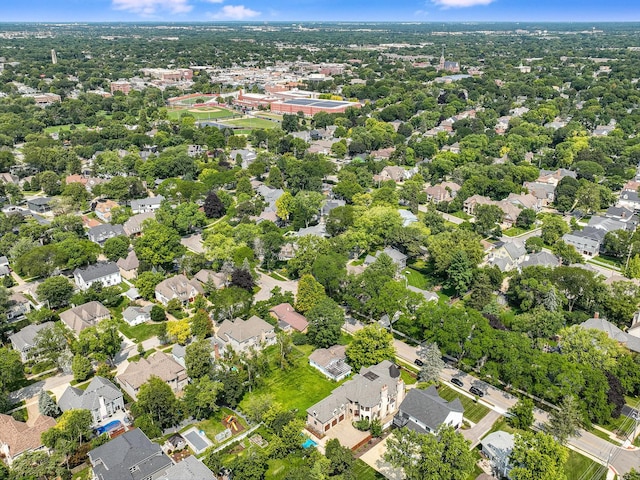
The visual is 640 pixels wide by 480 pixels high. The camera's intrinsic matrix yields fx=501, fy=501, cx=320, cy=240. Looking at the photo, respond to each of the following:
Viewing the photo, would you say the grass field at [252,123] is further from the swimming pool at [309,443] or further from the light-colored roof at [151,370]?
the swimming pool at [309,443]

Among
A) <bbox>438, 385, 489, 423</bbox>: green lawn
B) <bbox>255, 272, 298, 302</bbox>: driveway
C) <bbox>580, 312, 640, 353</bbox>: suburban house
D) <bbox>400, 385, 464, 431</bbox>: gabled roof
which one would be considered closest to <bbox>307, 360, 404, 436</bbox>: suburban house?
<bbox>400, 385, 464, 431</bbox>: gabled roof

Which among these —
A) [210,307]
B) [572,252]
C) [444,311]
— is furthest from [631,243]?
[210,307]

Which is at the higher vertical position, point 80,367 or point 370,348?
point 370,348

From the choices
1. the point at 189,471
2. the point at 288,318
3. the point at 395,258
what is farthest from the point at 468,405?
the point at 395,258

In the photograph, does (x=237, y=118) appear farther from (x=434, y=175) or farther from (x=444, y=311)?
(x=444, y=311)

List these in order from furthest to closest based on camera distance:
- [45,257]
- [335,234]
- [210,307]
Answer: [335,234], [45,257], [210,307]

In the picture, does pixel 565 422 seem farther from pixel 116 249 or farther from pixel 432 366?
pixel 116 249

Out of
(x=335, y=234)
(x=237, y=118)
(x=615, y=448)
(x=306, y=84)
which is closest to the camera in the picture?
(x=615, y=448)
